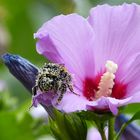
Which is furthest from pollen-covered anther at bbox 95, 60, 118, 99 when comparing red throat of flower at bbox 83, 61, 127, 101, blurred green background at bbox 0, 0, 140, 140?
A: blurred green background at bbox 0, 0, 140, 140

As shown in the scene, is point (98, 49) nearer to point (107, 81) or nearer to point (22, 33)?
point (107, 81)

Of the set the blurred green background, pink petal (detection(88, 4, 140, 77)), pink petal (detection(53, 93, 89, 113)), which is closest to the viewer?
pink petal (detection(53, 93, 89, 113))

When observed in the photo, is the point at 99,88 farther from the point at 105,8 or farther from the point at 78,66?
the point at 105,8

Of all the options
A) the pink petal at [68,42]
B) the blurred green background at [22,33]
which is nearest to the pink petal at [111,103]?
the pink petal at [68,42]

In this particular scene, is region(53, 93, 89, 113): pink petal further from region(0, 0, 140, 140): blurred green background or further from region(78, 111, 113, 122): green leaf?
region(0, 0, 140, 140): blurred green background

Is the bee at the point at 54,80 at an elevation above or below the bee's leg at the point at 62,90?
above

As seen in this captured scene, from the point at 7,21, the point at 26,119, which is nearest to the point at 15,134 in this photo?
the point at 26,119

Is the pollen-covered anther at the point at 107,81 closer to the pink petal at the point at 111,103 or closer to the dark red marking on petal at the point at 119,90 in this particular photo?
the dark red marking on petal at the point at 119,90
